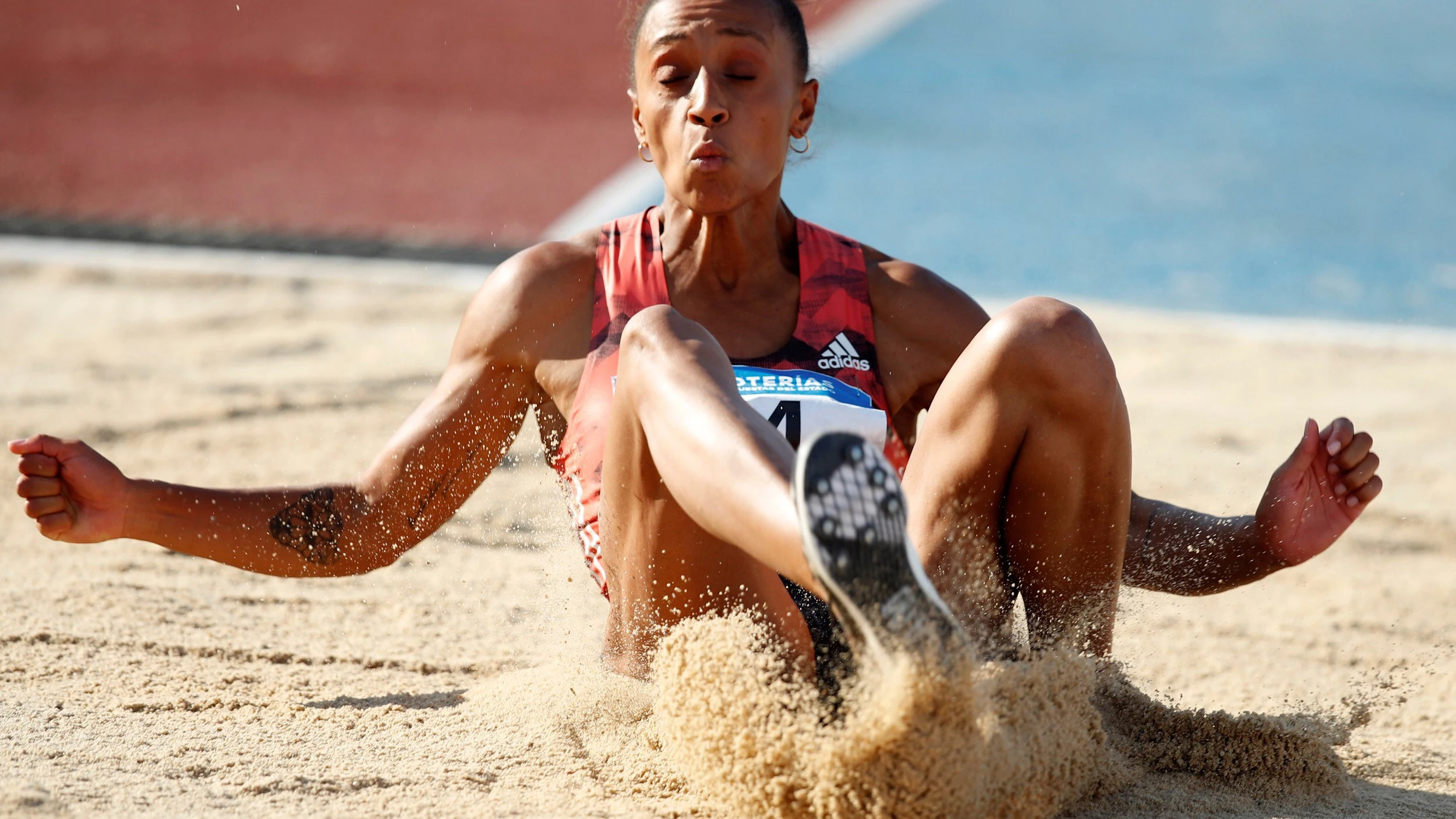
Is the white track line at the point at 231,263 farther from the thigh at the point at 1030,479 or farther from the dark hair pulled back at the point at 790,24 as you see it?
the thigh at the point at 1030,479

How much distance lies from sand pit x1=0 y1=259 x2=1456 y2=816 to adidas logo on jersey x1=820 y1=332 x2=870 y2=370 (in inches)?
23.5

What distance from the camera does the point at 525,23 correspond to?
11.3 meters

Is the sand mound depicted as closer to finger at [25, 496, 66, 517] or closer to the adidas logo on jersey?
the adidas logo on jersey

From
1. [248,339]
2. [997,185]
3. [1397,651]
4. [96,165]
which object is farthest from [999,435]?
[96,165]

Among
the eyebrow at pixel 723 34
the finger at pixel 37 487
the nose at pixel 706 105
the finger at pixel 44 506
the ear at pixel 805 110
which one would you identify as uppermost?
the eyebrow at pixel 723 34

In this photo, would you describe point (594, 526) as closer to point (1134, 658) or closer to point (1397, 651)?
point (1134, 658)

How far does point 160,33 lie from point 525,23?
8.75 feet

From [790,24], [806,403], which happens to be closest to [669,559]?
[806,403]

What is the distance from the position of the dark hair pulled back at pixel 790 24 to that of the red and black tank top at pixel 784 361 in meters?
0.28

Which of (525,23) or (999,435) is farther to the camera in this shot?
(525,23)

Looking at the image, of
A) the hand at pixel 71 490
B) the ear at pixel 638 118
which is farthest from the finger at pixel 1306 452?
the hand at pixel 71 490

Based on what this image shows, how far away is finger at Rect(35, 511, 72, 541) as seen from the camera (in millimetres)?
2203

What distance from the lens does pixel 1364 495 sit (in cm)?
228

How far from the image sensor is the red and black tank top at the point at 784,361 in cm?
232
